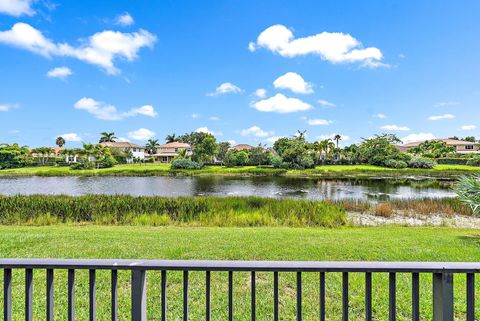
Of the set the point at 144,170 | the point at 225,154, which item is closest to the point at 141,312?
the point at 144,170

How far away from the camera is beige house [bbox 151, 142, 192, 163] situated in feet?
247

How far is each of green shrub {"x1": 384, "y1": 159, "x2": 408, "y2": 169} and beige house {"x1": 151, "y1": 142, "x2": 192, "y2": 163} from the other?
45.6 m

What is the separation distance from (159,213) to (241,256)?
774cm

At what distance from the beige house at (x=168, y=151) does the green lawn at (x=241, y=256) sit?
68.7 meters

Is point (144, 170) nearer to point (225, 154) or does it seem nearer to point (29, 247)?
point (225, 154)

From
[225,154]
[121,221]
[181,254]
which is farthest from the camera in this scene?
[225,154]

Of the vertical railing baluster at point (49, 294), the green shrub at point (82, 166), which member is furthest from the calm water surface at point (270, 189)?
the green shrub at point (82, 166)

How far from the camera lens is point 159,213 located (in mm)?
12250

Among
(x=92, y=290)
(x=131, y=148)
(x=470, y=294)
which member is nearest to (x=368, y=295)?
(x=470, y=294)

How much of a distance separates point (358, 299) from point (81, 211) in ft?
37.8

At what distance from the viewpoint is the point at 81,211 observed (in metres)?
11.9

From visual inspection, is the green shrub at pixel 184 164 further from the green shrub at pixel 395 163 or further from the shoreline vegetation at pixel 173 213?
the shoreline vegetation at pixel 173 213

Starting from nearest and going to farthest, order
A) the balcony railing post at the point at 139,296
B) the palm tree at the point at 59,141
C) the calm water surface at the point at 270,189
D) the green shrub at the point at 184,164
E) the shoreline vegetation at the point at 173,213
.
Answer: the balcony railing post at the point at 139,296, the shoreline vegetation at the point at 173,213, the calm water surface at the point at 270,189, the green shrub at the point at 184,164, the palm tree at the point at 59,141

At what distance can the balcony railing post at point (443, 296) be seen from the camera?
1687mm
